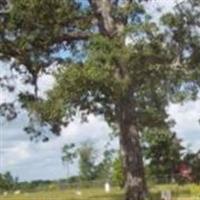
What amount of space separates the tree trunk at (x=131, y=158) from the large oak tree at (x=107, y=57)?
3cm

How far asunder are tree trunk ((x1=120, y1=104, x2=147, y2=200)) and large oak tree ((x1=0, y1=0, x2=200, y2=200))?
0.11ft

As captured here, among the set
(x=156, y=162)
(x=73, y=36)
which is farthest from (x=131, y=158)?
(x=156, y=162)

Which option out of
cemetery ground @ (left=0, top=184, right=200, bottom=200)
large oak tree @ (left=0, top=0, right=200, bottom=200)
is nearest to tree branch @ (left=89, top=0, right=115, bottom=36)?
large oak tree @ (left=0, top=0, right=200, bottom=200)

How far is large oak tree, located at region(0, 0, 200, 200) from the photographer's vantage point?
90.4ft

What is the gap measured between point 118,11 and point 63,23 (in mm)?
2417

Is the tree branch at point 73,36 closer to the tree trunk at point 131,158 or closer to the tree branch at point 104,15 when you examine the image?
the tree branch at point 104,15

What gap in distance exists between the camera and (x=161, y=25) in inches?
1162

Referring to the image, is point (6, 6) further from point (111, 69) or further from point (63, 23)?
point (111, 69)

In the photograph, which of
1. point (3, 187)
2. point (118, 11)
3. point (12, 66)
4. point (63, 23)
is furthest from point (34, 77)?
point (3, 187)

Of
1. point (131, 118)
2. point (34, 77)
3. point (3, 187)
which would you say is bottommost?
point (131, 118)

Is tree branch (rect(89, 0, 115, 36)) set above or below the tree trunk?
above

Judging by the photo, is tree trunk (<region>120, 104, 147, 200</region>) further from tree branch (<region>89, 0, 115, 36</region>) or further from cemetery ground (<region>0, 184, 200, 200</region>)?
tree branch (<region>89, 0, 115, 36</region>)

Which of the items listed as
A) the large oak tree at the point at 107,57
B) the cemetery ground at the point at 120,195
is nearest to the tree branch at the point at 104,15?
the large oak tree at the point at 107,57

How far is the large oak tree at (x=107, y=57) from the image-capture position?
2755cm
